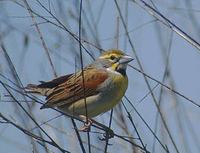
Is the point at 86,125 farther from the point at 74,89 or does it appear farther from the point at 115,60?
the point at 115,60

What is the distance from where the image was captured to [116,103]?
3.33 metres

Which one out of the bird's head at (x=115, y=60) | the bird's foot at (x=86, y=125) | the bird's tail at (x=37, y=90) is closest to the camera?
the bird's foot at (x=86, y=125)

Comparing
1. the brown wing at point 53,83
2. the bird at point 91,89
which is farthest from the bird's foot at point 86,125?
the brown wing at point 53,83

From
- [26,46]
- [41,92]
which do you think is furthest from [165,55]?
[41,92]

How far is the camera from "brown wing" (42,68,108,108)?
3543 mm

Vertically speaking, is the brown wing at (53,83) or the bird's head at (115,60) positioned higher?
the bird's head at (115,60)

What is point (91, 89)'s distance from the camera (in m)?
3.65

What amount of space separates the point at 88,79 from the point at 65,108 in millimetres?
315

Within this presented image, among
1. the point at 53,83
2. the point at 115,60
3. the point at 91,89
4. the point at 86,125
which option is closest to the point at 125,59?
the point at 115,60

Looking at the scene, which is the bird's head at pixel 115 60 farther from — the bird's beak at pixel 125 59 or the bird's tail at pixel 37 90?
the bird's tail at pixel 37 90

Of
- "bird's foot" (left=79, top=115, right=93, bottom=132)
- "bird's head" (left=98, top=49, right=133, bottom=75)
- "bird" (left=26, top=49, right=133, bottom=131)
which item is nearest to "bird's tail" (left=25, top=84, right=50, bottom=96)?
"bird" (left=26, top=49, right=133, bottom=131)

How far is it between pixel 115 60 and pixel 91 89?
36 centimetres

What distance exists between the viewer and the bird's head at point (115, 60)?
374 centimetres

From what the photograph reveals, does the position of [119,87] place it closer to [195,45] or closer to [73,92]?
[73,92]
